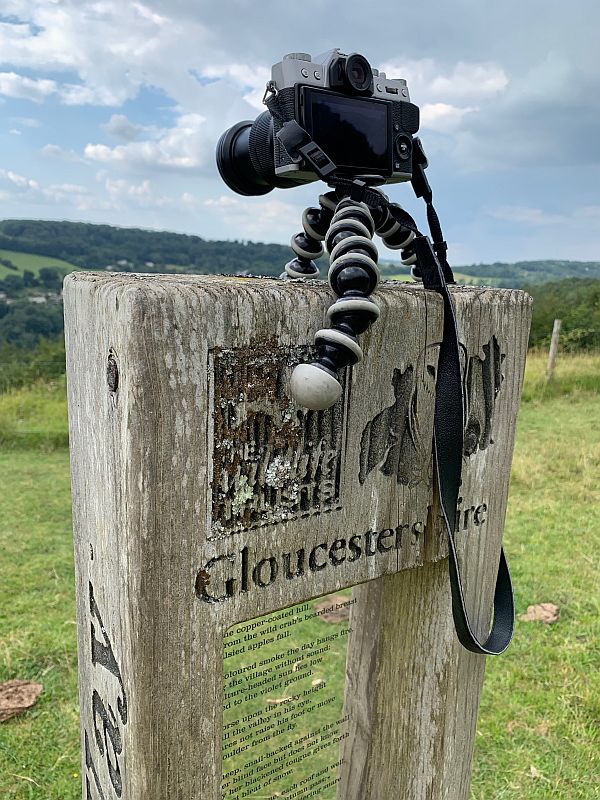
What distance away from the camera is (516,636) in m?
3.29

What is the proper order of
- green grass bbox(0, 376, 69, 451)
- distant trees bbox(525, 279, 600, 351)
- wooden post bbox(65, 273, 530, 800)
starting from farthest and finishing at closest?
distant trees bbox(525, 279, 600, 351)
green grass bbox(0, 376, 69, 451)
wooden post bbox(65, 273, 530, 800)

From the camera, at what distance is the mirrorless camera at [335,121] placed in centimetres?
115

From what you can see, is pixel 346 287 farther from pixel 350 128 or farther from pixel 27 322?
pixel 27 322

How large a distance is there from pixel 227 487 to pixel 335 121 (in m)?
0.64

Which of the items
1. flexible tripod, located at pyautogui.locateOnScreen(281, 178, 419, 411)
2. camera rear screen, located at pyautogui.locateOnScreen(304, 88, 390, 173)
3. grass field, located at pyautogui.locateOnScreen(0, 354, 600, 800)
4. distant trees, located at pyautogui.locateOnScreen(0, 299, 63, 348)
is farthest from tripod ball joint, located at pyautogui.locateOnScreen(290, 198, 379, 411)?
distant trees, located at pyautogui.locateOnScreen(0, 299, 63, 348)

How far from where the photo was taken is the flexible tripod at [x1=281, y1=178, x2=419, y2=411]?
102 centimetres

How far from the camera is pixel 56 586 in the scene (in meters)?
3.59

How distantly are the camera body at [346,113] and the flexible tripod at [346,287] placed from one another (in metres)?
0.05

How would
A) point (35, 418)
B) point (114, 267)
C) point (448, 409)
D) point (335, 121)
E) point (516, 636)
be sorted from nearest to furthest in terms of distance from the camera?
1. point (335, 121)
2. point (448, 409)
3. point (516, 636)
4. point (35, 418)
5. point (114, 267)

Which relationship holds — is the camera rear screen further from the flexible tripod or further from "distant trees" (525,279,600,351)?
"distant trees" (525,279,600,351)

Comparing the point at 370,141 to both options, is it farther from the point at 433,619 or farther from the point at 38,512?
the point at 38,512

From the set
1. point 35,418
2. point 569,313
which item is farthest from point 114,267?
point 569,313

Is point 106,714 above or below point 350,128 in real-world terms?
below

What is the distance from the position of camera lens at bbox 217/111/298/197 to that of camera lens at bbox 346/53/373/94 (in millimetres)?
160
